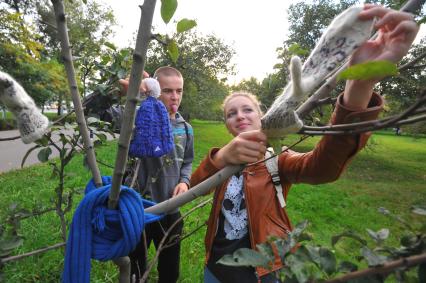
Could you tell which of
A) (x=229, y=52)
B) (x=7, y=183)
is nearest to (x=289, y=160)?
(x=7, y=183)

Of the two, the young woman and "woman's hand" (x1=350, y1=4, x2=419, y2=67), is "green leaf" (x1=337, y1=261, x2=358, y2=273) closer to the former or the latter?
the young woman

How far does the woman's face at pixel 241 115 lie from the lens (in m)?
1.76

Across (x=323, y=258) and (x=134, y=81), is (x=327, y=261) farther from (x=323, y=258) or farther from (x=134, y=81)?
(x=134, y=81)

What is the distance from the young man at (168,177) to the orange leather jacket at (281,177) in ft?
2.31

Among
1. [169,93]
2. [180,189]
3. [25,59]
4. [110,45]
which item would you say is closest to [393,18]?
[110,45]

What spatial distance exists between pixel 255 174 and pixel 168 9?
1.08 m

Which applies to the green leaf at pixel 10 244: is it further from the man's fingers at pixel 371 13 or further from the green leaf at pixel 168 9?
the man's fingers at pixel 371 13

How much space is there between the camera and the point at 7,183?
6.01 m

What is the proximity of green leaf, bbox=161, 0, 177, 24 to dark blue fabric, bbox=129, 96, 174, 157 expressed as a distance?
70 centimetres

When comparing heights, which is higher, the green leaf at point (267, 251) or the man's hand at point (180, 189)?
the green leaf at point (267, 251)

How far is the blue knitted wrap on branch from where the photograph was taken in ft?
3.00

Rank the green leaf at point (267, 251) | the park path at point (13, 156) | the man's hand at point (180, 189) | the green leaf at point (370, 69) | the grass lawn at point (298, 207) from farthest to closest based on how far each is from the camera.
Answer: the park path at point (13, 156)
the grass lawn at point (298, 207)
the man's hand at point (180, 189)
the green leaf at point (267, 251)
the green leaf at point (370, 69)

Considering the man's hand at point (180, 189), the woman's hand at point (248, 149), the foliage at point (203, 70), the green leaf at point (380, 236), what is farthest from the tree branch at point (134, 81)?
the foliage at point (203, 70)

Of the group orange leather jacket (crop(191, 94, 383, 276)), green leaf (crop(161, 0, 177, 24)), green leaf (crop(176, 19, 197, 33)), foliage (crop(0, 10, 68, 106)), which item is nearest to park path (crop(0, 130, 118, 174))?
foliage (crop(0, 10, 68, 106))
